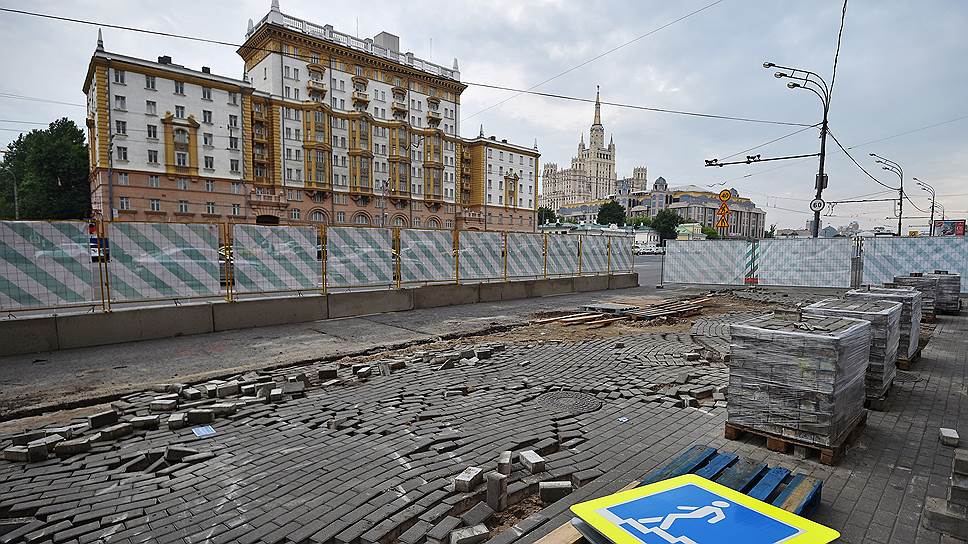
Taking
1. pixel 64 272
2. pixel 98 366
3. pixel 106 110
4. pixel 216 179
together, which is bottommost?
pixel 98 366

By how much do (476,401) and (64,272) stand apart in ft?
29.7

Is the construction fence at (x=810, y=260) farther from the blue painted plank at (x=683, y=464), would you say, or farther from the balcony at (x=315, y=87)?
the balcony at (x=315, y=87)

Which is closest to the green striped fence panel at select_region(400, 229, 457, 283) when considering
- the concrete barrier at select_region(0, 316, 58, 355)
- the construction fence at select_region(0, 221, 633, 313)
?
the construction fence at select_region(0, 221, 633, 313)

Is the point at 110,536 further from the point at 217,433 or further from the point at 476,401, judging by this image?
the point at 476,401

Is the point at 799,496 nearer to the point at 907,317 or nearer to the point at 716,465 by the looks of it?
the point at 716,465

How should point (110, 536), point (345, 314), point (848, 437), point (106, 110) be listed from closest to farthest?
point (110, 536) < point (848, 437) < point (345, 314) < point (106, 110)

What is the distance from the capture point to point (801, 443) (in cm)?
446

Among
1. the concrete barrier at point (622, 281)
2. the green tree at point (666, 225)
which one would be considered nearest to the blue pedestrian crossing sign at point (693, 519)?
the concrete barrier at point (622, 281)

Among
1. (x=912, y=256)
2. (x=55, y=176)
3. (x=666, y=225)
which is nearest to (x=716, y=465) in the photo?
(x=912, y=256)

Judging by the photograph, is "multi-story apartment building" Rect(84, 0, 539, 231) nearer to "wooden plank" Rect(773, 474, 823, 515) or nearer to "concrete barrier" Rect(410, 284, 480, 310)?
"concrete barrier" Rect(410, 284, 480, 310)

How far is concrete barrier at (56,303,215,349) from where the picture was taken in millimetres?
9453

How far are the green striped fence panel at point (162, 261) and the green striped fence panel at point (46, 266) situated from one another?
447 mm

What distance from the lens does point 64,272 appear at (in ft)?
30.9

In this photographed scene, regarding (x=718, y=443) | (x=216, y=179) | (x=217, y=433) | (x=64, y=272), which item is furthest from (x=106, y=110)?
(x=718, y=443)
